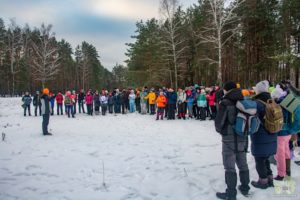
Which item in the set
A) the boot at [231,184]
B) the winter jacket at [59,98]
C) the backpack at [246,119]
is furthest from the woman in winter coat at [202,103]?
the boot at [231,184]

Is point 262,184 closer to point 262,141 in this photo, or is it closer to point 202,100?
point 262,141

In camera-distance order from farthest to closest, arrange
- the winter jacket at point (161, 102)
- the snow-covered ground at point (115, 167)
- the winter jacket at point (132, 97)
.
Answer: the winter jacket at point (132, 97) → the winter jacket at point (161, 102) → the snow-covered ground at point (115, 167)

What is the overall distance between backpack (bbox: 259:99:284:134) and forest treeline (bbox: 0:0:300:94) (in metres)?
10.1

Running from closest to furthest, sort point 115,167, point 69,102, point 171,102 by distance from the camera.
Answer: point 115,167 < point 171,102 < point 69,102

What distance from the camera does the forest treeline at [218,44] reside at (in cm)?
2550

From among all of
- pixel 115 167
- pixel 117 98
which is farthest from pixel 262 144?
pixel 117 98

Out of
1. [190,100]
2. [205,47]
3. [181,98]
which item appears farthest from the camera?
[205,47]

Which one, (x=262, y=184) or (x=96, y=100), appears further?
(x=96, y=100)

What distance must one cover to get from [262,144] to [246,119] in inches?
28.6

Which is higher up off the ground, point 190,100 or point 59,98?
point 59,98

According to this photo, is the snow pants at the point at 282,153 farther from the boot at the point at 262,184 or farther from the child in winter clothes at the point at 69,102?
the child in winter clothes at the point at 69,102

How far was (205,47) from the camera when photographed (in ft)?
113

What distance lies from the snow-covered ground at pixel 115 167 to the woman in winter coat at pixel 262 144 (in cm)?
22

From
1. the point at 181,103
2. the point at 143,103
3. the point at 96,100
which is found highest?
the point at 96,100
